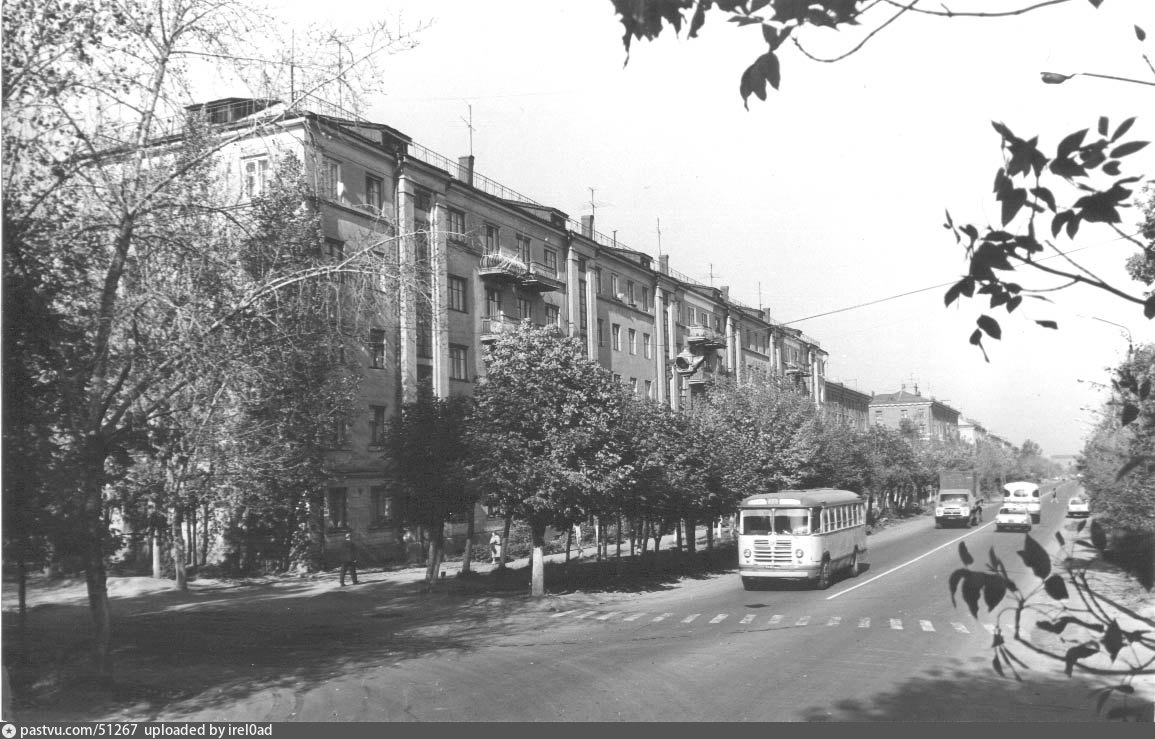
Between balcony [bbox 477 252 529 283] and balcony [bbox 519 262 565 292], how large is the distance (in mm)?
492

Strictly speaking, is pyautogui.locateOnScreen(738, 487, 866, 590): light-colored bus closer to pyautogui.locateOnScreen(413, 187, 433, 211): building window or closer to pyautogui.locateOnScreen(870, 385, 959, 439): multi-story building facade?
pyautogui.locateOnScreen(413, 187, 433, 211): building window

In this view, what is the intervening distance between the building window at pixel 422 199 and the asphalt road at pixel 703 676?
60.3ft

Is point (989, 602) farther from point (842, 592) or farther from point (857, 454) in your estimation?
point (857, 454)

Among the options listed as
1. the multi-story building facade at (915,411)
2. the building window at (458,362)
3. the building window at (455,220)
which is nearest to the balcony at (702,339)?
the building window at (458,362)

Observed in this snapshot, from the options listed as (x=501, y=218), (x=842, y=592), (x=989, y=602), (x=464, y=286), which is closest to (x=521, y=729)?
(x=989, y=602)

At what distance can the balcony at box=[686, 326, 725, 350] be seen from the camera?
2034 inches

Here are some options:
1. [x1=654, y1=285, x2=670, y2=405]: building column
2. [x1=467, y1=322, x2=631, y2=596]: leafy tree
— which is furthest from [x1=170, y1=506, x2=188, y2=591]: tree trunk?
[x1=654, y1=285, x2=670, y2=405]: building column

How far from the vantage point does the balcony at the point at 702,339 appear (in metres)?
51.7

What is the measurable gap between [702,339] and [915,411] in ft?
227

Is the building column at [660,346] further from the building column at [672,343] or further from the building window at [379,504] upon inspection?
the building window at [379,504]

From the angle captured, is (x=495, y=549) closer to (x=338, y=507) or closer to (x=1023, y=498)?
(x=338, y=507)

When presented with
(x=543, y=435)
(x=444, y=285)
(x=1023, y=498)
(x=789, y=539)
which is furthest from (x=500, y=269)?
(x=1023, y=498)

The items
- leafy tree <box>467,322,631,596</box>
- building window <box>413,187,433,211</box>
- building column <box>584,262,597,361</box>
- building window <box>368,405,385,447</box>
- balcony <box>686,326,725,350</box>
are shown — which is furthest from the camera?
balcony <box>686,326,725,350</box>

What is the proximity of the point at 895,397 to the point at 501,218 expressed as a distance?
94.6 meters
